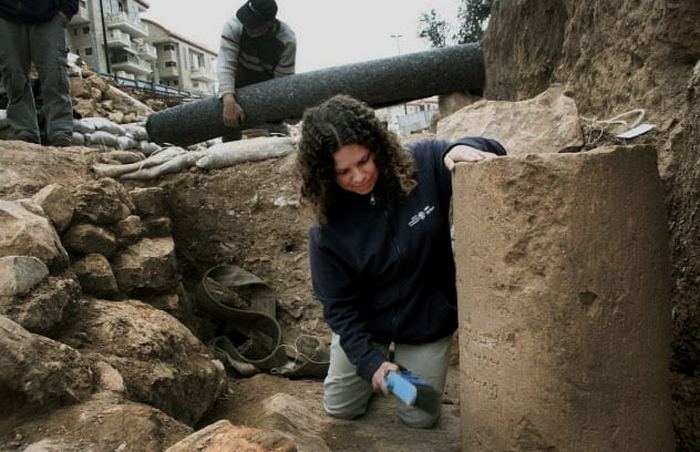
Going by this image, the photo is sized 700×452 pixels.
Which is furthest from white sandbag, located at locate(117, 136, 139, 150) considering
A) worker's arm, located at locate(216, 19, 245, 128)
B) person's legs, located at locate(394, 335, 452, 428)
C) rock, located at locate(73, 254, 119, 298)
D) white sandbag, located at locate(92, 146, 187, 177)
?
person's legs, located at locate(394, 335, 452, 428)

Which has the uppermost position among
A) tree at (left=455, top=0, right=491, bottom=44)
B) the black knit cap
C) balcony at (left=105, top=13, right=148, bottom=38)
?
balcony at (left=105, top=13, right=148, bottom=38)

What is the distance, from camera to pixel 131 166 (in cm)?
427

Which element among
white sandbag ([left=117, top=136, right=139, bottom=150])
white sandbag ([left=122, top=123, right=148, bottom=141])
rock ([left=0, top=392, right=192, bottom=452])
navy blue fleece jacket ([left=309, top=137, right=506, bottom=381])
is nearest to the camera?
rock ([left=0, top=392, right=192, bottom=452])

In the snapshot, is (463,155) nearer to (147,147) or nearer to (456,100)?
(456,100)

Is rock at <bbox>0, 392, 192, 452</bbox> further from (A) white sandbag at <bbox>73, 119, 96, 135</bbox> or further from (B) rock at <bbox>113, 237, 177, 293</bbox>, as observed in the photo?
(A) white sandbag at <bbox>73, 119, 96, 135</bbox>

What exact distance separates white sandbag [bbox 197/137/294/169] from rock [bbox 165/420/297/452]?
3082 mm

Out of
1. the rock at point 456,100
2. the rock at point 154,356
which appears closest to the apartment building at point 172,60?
the rock at point 456,100

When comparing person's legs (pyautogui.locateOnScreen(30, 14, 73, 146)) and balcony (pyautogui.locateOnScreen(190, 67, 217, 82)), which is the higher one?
balcony (pyautogui.locateOnScreen(190, 67, 217, 82))

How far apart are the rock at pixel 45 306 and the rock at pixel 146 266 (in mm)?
746

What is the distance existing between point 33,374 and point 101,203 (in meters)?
→ 1.66

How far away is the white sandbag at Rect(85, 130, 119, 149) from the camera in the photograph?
5591mm

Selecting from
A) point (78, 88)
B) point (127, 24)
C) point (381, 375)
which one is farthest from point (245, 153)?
point (127, 24)

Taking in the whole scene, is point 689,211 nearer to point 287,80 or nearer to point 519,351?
point 519,351

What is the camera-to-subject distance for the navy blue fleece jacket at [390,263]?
2.42 meters
